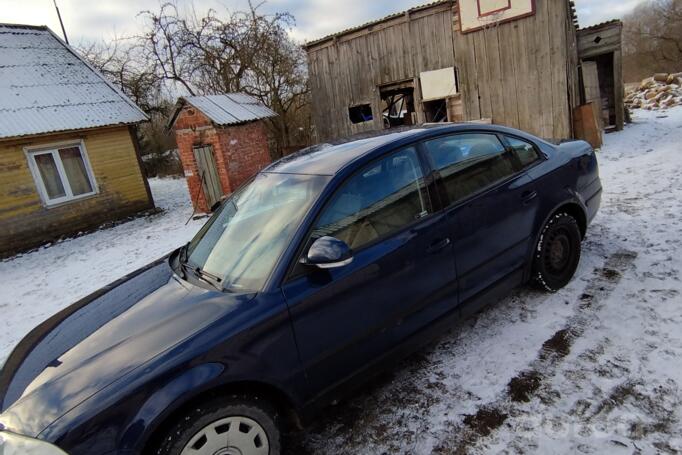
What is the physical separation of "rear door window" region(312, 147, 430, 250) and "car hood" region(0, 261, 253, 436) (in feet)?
2.25

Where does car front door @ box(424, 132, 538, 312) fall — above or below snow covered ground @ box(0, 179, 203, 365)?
above

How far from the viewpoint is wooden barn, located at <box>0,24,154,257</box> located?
388 inches

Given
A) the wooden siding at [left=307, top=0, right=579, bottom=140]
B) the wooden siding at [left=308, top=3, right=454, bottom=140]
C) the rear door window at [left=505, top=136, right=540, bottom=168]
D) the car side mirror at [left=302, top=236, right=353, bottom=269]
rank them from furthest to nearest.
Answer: the wooden siding at [left=308, top=3, right=454, bottom=140] < the wooden siding at [left=307, top=0, right=579, bottom=140] < the rear door window at [left=505, top=136, right=540, bottom=168] < the car side mirror at [left=302, top=236, right=353, bottom=269]

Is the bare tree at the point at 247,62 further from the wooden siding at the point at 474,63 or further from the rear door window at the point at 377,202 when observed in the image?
the rear door window at the point at 377,202

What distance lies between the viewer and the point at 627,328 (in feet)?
9.71

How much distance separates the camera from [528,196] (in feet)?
10.5

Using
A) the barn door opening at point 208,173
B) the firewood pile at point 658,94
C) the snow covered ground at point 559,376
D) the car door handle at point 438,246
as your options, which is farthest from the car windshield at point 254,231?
the firewood pile at point 658,94

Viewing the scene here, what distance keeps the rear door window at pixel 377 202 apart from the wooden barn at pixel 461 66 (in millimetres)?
8914

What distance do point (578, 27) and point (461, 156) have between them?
1128cm

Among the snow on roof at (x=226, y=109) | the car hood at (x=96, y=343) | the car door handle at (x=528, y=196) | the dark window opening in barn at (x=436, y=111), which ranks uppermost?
the snow on roof at (x=226, y=109)

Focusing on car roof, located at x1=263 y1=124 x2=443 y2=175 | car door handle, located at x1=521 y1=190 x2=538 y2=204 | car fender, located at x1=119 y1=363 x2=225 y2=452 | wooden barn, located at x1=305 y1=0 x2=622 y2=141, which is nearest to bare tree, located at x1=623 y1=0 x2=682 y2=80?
wooden barn, located at x1=305 y1=0 x2=622 y2=141

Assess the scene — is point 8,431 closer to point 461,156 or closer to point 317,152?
point 317,152

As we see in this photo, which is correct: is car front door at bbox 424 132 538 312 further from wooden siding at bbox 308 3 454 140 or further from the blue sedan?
wooden siding at bbox 308 3 454 140

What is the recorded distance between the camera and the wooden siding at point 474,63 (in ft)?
31.8
